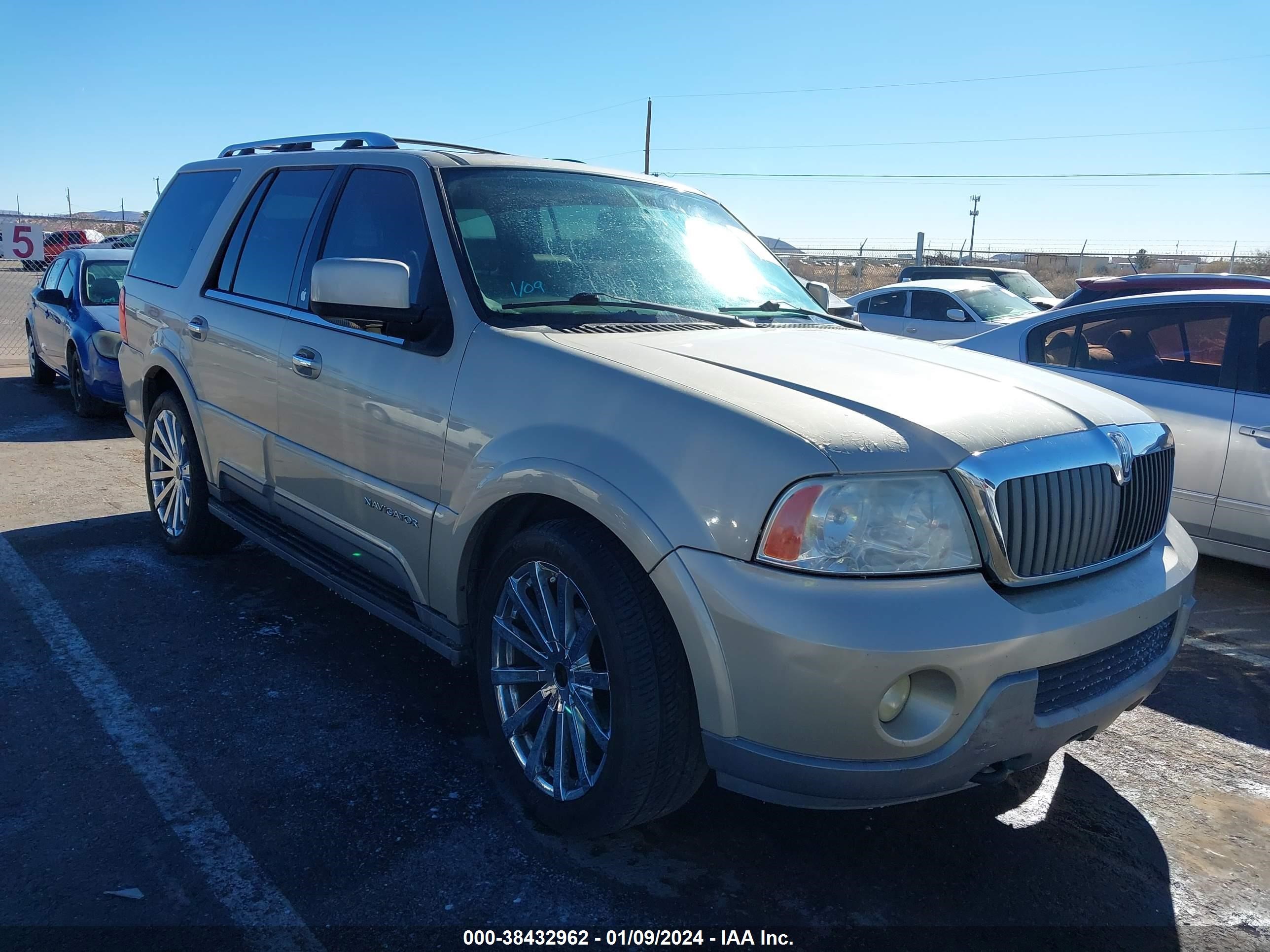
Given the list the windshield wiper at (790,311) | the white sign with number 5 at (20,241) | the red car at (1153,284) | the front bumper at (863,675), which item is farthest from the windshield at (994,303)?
the white sign with number 5 at (20,241)

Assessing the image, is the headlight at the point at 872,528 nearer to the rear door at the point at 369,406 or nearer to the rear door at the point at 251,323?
the rear door at the point at 369,406

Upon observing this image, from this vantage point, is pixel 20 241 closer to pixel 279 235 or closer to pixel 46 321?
pixel 46 321

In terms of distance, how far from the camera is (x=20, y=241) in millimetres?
18812

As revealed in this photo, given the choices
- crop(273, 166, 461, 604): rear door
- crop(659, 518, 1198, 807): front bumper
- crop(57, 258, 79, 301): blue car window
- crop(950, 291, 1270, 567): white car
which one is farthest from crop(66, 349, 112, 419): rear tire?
crop(659, 518, 1198, 807): front bumper

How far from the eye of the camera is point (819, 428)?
8.13 ft

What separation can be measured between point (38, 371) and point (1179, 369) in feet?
38.5

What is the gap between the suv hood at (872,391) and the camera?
248 cm

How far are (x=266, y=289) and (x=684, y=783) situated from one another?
290 cm

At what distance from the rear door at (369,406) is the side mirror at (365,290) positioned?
9cm

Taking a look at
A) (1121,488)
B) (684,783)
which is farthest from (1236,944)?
(684,783)

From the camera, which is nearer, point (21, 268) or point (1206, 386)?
point (1206, 386)

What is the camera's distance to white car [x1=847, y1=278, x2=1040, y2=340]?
45.0 ft

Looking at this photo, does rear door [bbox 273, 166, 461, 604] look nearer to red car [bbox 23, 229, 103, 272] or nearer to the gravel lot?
the gravel lot

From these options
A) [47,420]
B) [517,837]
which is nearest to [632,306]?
[517,837]
